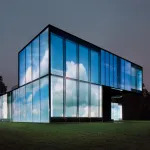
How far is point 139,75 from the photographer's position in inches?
1714

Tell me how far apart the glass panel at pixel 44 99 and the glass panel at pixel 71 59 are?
9.04ft

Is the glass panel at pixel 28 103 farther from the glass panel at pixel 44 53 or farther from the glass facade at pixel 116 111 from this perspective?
the glass facade at pixel 116 111

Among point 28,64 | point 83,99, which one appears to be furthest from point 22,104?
point 83,99

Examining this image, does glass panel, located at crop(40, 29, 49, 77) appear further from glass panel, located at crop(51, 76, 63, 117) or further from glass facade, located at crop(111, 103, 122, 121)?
glass facade, located at crop(111, 103, 122, 121)

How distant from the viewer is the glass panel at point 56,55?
2377 cm

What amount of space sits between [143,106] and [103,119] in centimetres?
1499

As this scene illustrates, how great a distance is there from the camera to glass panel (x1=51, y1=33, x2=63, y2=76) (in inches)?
936

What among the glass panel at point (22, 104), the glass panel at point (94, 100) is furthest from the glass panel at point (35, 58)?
the glass panel at point (94, 100)

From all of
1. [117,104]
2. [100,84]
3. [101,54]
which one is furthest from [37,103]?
[117,104]

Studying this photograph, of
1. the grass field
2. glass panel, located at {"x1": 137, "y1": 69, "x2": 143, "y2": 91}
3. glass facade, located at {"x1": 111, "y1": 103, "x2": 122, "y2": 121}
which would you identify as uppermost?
Result: glass panel, located at {"x1": 137, "y1": 69, "x2": 143, "y2": 91}

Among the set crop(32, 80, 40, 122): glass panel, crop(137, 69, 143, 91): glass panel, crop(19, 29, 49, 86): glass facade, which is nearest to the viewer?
crop(19, 29, 49, 86): glass facade

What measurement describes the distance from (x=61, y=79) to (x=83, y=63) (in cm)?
466

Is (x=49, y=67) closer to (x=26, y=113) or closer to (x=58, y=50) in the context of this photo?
(x=58, y=50)

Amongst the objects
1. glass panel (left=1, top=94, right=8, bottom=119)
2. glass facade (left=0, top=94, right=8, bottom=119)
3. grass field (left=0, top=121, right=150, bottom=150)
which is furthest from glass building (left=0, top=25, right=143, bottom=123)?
grass field (left=0, top=121, right=150, bottom=150)
